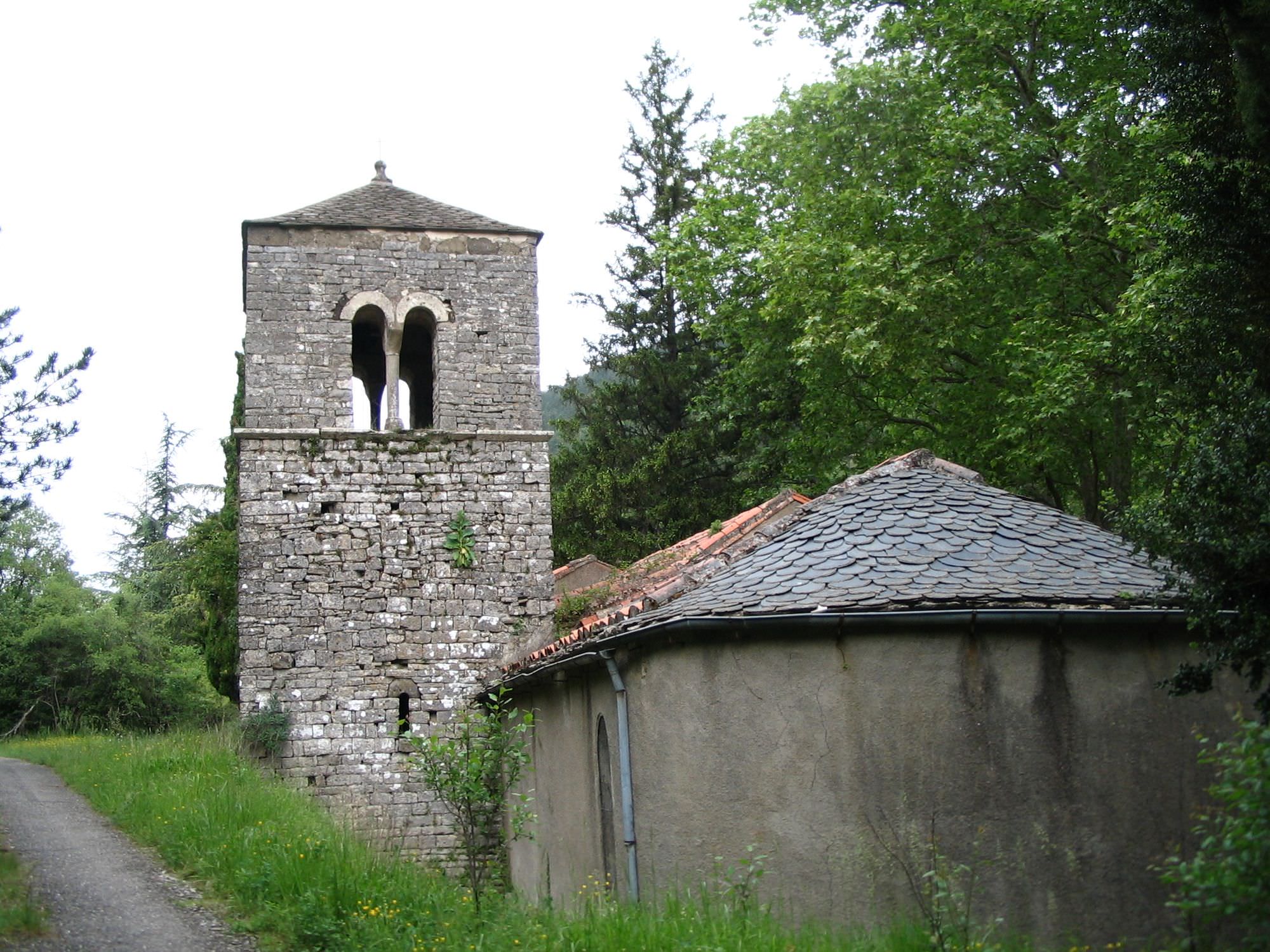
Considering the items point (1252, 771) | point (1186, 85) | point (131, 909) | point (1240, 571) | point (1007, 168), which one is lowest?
point (131, 909)

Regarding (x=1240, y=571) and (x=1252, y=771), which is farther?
(x=1240, y=571)

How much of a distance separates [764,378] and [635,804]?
539 inches

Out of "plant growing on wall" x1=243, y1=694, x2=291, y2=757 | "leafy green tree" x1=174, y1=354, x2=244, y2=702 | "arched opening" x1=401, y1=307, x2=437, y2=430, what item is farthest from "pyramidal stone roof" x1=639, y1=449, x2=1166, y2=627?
"leafy green tree" x1=174, y1=354, x2=244, y2=702

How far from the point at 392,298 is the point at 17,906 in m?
9.11

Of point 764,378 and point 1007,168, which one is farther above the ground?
point 1007,168

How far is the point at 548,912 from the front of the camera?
27.4 ft

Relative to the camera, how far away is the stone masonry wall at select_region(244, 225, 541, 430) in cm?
1575

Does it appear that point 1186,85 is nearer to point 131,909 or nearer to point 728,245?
point 131,909

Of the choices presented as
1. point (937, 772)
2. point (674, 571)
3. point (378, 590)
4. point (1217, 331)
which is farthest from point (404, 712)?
point (1217, 331)

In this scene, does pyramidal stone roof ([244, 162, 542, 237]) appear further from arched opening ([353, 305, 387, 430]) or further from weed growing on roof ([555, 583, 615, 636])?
weed growing on roof ([555, 583, 615, 636])

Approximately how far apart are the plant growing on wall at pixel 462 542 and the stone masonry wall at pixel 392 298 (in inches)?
47.8

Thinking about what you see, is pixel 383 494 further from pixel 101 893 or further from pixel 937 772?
pixel 937 772

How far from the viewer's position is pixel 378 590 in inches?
608

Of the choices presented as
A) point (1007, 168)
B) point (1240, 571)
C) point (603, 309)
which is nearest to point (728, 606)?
point (1240, 571)
